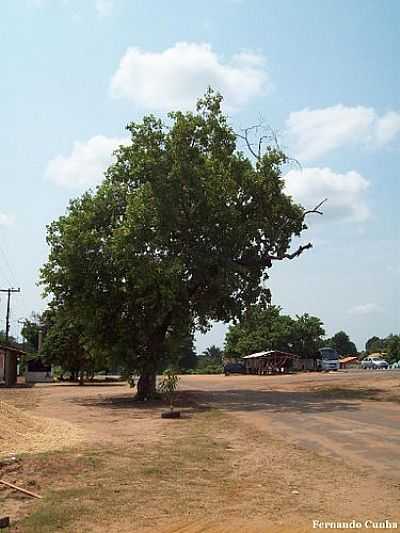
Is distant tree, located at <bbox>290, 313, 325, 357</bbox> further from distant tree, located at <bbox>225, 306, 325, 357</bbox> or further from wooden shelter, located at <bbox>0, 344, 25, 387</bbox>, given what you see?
wooden shelter, located at <bbox>0, 344, 25, 387</bbox>

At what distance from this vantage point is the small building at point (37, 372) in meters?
66.9

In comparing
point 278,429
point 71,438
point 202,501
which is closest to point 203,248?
point 278,429

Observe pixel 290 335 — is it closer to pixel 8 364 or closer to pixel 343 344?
pixel 8 364

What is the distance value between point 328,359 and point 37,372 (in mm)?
36501

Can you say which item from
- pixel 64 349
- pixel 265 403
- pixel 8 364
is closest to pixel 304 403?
pixel 265 403

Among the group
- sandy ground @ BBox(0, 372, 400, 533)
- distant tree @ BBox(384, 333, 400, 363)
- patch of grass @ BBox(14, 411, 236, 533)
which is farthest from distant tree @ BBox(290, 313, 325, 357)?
patch of grass @ BBox(14, 411, 236, 533)

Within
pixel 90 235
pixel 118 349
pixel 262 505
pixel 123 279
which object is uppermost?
pixel 90 235

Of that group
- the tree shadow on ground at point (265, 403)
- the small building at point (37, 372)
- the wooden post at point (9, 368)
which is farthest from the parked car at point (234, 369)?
the tree shadow on ground at point (265, 403)

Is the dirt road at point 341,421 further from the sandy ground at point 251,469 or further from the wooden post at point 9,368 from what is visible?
the wooden post at point 9,368

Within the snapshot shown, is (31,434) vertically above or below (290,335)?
below

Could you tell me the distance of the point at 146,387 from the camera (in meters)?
33.3

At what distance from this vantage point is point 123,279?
32.0 m

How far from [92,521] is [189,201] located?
1000 inches

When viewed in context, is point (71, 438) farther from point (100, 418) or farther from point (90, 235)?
point (90, 235)
